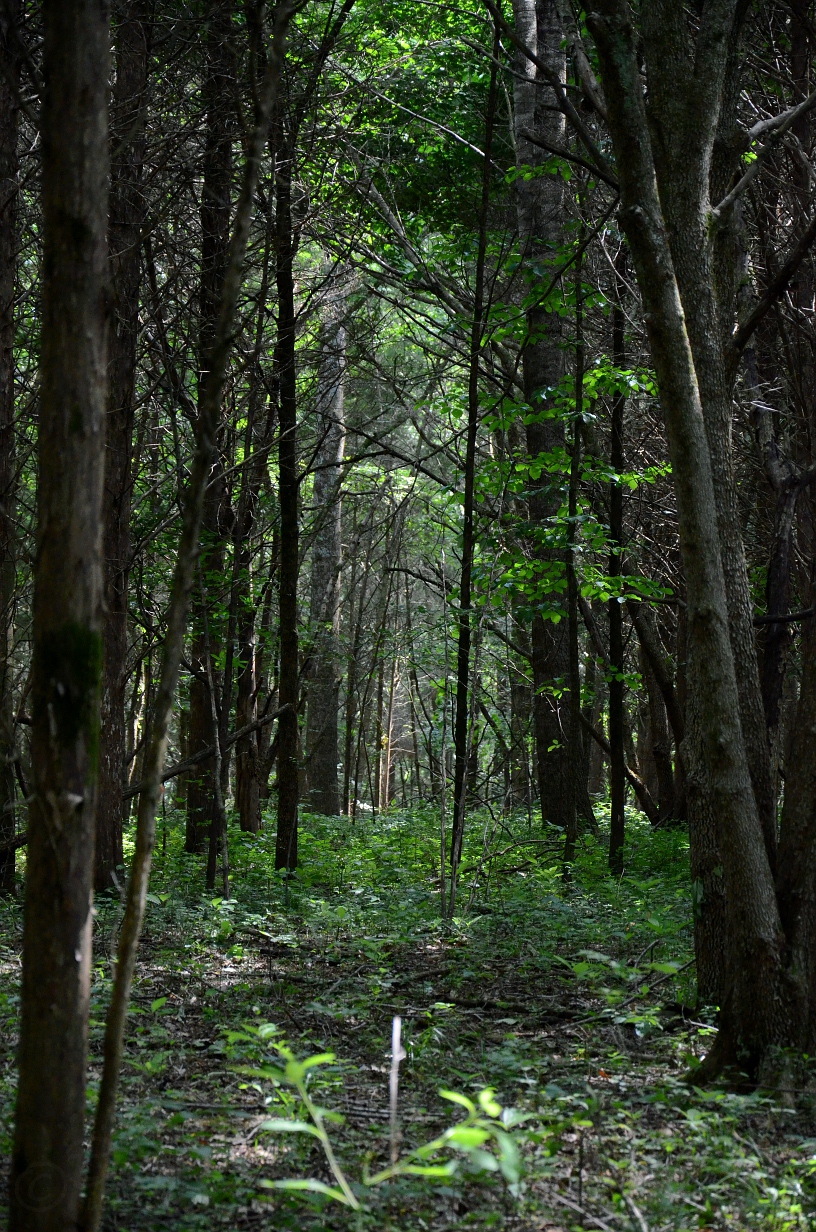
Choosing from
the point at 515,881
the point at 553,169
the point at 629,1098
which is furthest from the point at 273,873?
the point at 553,169

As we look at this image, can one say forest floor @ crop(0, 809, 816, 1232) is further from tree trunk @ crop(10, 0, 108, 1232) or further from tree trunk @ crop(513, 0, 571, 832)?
tree trunk @ crop(513, 0, 571, 832)

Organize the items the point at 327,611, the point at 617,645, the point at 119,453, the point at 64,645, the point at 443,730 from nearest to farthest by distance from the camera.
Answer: the point at 64,645, the point at 443,730, the point at 119,453, the point at 617,645, the point at 327,611

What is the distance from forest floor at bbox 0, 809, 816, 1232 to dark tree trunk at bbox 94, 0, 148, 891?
87cm

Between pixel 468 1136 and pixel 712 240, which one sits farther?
pixel 712 240

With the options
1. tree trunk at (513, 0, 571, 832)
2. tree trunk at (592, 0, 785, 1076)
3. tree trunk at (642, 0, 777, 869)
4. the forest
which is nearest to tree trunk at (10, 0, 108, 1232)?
the forest

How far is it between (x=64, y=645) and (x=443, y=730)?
4.94m

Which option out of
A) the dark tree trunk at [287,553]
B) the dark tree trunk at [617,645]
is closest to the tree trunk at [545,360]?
the dark tree trunk at [617,645]

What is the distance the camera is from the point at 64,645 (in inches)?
78.7

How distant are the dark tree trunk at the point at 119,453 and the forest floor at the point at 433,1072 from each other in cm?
87

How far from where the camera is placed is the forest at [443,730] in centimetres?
205

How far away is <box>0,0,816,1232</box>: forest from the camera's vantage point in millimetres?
2055

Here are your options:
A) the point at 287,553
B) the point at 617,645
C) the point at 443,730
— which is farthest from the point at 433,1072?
the point at 617,645

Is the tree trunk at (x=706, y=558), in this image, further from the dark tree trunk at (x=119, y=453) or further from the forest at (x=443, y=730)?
the dark tree trunk at (x=119, y=453)

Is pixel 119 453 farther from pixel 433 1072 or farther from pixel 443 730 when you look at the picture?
pixel 433 1072
